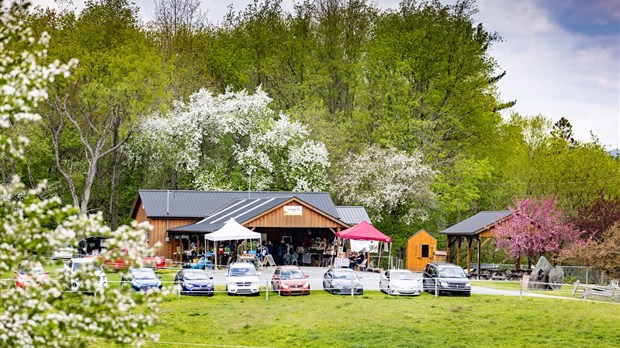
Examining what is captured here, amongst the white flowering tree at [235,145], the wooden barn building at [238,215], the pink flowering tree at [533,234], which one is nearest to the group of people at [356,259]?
the wooden barn building at [238,215]

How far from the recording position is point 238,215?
53.2m

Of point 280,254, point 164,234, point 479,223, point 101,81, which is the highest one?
point 101,81

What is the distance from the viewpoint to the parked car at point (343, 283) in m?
39.8

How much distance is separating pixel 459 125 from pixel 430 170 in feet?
20.6

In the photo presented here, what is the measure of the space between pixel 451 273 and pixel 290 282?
7.77 metres

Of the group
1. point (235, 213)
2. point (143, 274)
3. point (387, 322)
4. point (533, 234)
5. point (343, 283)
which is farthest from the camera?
point (235, 213)

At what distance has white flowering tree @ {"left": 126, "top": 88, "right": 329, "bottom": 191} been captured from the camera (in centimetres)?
6938

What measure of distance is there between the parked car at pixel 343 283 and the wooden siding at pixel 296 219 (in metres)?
11.1

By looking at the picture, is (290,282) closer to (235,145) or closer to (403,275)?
(403,275)

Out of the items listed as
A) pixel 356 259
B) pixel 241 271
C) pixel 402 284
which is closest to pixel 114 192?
pixel 356 259

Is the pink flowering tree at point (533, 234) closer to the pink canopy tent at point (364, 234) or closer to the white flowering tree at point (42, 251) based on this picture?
the pink canopy tent at point (364, 234)

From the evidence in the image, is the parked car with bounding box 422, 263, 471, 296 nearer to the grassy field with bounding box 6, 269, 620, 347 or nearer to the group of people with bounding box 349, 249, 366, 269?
the grassy field with bounding box 6, 269, 620, 347

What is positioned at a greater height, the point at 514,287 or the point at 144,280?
the point at 144,280

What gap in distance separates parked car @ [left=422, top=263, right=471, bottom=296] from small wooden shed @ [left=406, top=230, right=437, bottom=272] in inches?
595
